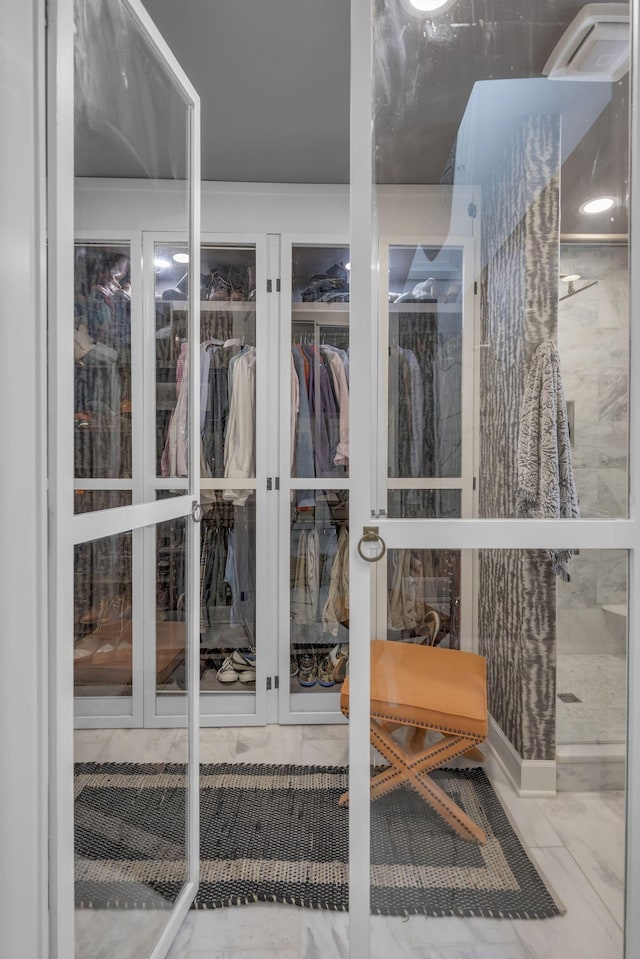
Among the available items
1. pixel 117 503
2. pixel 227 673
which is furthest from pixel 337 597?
pixel 117 503

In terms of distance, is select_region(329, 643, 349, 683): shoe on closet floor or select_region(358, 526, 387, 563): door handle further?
select_region(329, 643, 349, 683): shoe on closet floor

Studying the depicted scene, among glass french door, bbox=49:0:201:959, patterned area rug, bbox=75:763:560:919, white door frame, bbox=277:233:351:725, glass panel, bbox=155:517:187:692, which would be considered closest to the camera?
glass french door, bbox=49:0:201:959

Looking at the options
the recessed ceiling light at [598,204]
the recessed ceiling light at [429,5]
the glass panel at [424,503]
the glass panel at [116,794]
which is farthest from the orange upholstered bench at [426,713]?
the recessed ceiling light at [429,5]

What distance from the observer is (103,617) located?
1241mm

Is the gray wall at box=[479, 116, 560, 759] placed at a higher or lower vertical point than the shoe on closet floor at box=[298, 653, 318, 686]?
higher

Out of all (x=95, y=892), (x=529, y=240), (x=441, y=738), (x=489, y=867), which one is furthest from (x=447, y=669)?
(x=529, y=240)

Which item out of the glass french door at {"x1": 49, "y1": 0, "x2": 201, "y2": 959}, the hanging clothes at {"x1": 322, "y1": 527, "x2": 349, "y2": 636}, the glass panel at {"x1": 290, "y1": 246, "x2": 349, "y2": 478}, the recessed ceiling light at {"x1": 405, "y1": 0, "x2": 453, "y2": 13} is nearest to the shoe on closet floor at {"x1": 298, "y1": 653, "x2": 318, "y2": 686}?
the hanging clothes at {"x1": 322, "y1": 527, "x2": 349, "y2": 636}

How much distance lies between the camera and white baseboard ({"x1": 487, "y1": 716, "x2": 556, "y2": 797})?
1.29 meters

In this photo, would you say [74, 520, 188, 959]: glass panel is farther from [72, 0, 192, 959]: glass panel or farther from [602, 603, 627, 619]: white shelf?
[602, 603, 627, 619]: white shelf

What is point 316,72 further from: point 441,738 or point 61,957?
point 61,957

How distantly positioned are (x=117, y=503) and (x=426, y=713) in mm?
858

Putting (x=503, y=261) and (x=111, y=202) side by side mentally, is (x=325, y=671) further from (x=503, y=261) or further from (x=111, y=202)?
(x=111, y=202)

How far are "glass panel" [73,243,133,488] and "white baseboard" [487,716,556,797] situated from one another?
108 centimetres

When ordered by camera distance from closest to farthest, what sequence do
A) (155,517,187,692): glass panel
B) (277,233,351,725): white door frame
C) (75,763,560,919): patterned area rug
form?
1. (75,763,560,919): patterned area rug
2. (155,517,187,692): glass panel
3. (277,233,351,725): white door frame
